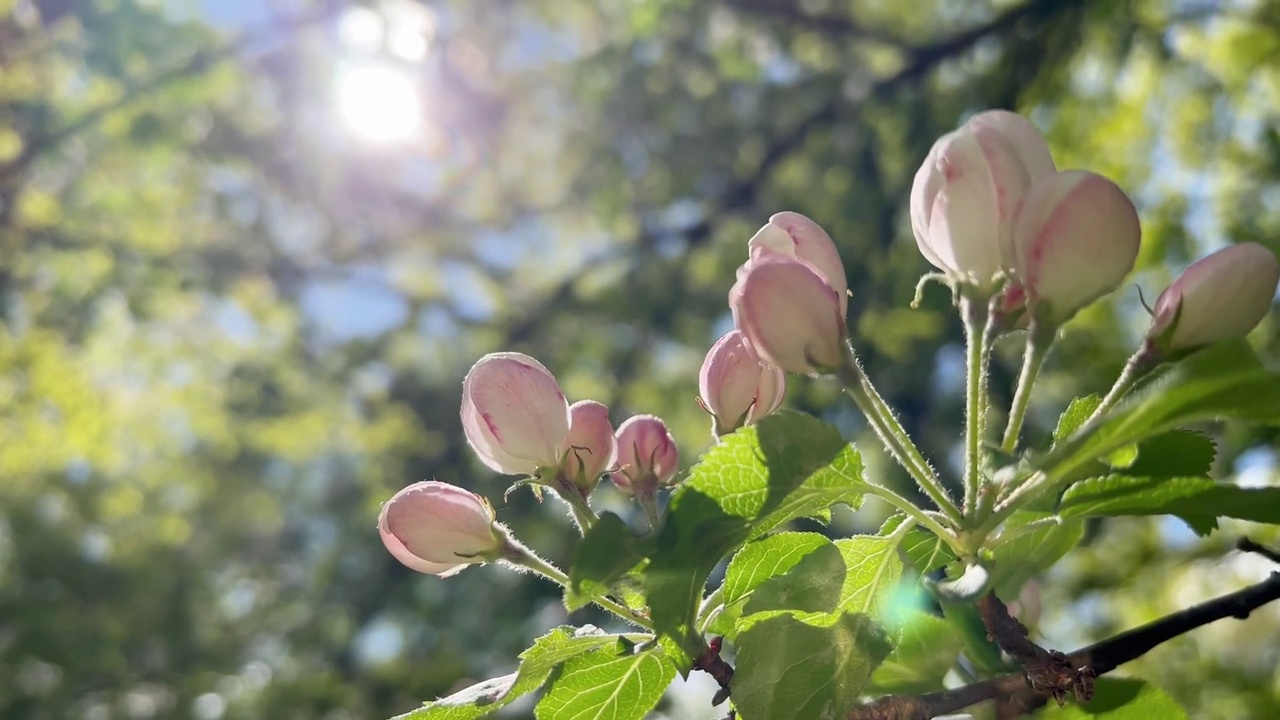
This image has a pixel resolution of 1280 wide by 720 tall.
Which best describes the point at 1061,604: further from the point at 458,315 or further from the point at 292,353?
the point at 292,353

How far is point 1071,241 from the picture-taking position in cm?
66

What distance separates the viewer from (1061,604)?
400cm

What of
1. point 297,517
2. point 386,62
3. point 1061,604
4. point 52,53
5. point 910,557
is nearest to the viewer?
point 910,557

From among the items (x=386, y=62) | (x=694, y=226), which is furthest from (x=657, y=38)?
(x=386, y=62)

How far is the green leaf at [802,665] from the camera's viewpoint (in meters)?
0.69

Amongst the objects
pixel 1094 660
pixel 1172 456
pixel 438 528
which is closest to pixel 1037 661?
pixel 1094 660

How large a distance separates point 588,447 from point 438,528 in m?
0.16

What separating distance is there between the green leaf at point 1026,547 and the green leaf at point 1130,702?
17cm

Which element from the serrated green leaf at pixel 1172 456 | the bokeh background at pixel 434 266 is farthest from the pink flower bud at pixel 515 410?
the bokeh background at pixel 434 266


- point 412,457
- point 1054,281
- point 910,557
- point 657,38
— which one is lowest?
point 910,557

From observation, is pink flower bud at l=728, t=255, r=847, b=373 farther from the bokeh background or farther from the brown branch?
the bokeh background

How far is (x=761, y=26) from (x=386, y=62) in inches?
104

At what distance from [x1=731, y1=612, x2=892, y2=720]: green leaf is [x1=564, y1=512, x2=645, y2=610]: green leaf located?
144 millimetres

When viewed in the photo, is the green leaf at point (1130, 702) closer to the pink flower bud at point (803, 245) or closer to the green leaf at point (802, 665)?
the green leaf at point (802, 665)
